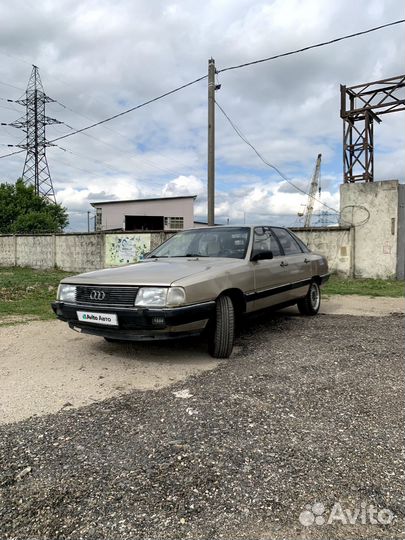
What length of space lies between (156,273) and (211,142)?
28.1 ft

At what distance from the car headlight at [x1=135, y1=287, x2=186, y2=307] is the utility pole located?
8086 mm

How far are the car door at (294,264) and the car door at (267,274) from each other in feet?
0.38

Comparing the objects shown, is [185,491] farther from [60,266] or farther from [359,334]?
[60,266]

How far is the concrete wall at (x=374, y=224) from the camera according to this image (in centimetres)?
1120

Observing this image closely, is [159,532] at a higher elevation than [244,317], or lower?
lower

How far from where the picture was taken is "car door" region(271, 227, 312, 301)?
5.61m

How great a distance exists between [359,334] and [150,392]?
304 cm

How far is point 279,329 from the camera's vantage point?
18.2 feet

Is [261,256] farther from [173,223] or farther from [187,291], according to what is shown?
[173,223]

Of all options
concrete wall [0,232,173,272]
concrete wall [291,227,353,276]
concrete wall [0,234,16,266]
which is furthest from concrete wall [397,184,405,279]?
concrete wall [0,234,16,266]

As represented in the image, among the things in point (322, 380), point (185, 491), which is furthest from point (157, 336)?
point (185, 491)

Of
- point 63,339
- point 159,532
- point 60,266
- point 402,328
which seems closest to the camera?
point 159,532

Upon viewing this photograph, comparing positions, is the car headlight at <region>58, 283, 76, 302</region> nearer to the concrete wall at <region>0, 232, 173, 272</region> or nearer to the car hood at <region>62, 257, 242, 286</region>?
the car hood at <region>62, 257, 242, 286</region>

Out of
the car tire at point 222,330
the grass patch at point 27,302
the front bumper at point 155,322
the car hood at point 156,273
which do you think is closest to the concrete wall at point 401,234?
the car hood at point 156,273
